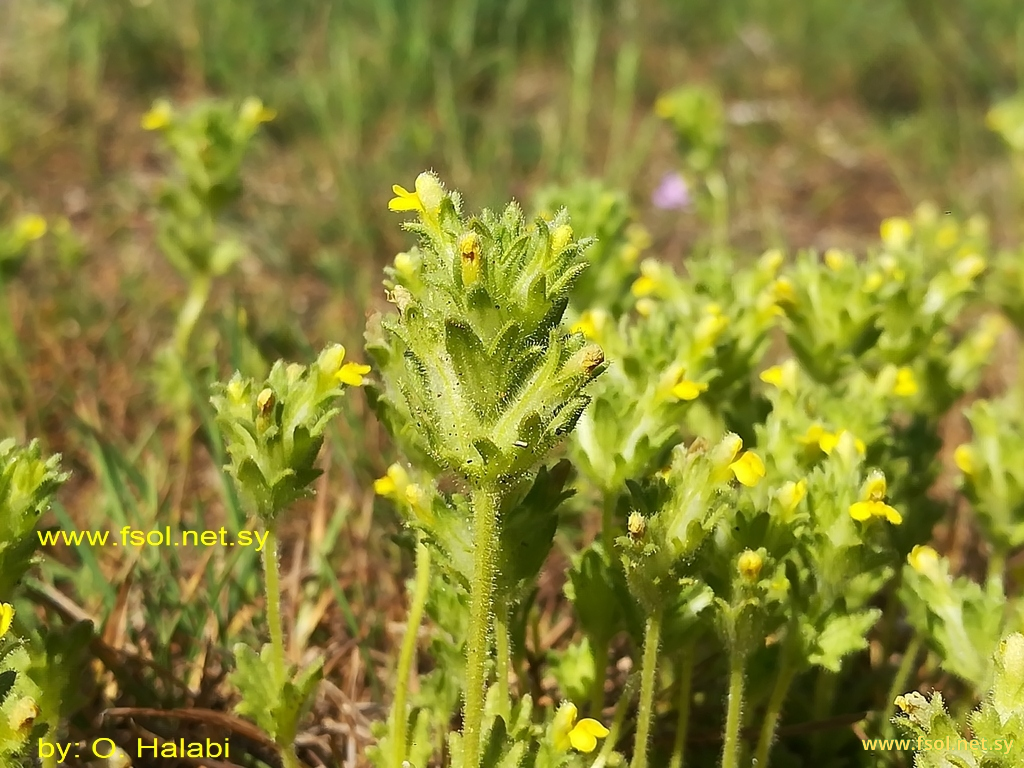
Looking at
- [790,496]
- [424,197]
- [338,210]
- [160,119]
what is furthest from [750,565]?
[338,210]

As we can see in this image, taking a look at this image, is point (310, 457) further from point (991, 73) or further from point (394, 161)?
point (991, 73)

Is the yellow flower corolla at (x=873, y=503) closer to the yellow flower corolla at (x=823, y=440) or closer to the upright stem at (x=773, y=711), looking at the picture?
the yellow flower corolla at (x=823, y=440)

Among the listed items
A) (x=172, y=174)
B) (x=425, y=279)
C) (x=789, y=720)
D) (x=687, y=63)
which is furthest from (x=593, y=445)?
(x=687, y=63)

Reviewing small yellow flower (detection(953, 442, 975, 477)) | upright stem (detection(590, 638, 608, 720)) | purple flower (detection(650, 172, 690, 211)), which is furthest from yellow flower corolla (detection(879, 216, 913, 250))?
purple flower (detection(650, 172, 690, 211))

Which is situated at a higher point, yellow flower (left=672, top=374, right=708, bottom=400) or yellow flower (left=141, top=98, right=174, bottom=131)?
yellow flower (left=141, top=98, right=174, bottom=131)

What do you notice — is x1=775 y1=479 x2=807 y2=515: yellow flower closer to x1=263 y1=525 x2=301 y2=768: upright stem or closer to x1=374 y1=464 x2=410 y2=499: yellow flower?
x1=374 y1=464 x2=410 y2=499: yellow flower

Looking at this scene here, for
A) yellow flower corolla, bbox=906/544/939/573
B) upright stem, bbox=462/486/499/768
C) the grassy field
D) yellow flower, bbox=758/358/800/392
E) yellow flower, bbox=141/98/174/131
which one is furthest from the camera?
yellow flower, bbox=141/98/174/131

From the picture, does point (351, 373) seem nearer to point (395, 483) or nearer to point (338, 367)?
point (338, 367)
